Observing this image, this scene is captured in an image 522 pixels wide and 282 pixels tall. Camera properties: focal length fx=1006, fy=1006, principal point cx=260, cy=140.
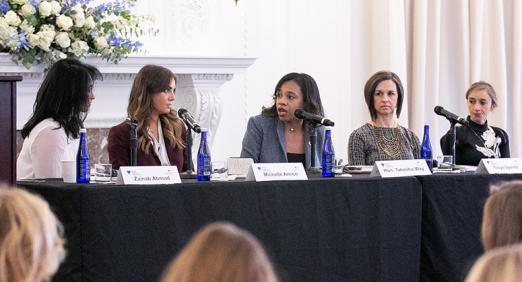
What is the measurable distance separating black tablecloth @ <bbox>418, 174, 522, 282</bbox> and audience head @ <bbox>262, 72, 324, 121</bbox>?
838 mm

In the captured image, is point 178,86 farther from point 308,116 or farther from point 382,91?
point 308,116

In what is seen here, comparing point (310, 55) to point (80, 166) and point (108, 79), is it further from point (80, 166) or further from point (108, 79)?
point (80, 166)

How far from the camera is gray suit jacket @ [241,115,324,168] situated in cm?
449

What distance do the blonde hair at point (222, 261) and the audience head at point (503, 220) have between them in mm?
783

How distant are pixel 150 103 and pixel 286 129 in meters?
0.63

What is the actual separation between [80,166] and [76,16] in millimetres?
1857

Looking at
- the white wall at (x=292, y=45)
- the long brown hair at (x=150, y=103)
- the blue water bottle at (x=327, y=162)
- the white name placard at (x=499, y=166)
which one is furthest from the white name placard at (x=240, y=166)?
the white wall at (x=292, y=45)

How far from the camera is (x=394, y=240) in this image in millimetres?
3801

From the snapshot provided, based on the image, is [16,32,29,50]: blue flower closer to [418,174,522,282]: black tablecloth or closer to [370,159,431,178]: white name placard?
[370,159,431,178]: white name placard

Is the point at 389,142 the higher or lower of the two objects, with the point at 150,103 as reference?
lower

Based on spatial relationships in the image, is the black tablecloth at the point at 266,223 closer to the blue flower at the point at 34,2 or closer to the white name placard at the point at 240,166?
the white name placard at the point at 240,166

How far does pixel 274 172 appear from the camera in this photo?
3.65 m

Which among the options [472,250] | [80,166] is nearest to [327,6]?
[472,250]

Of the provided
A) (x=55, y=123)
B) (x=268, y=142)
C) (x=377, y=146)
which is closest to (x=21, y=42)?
(x=55, y=123)
